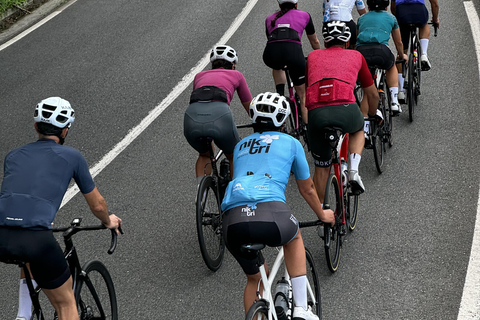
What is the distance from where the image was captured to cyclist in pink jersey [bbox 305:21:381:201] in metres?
6.67

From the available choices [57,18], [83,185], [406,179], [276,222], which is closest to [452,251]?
[406,179]

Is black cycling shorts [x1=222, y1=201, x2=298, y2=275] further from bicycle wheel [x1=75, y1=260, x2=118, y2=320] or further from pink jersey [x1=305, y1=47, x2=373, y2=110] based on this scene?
pink jersey [x1=305, y1=47, x2=373, y2=110]

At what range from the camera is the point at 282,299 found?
526cm

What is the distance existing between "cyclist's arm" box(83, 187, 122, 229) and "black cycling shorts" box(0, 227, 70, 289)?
16.6 inches

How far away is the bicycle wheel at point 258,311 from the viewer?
4566 millimetres

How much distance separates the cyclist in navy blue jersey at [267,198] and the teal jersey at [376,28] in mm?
3629

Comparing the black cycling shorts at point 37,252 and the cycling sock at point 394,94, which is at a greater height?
the black cycling shorts at point 37,252

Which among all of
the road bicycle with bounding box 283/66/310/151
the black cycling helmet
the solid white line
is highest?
the black cycling helmet

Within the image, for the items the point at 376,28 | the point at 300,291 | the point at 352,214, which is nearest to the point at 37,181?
the point at 300,291

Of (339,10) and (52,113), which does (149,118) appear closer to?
(339,10)

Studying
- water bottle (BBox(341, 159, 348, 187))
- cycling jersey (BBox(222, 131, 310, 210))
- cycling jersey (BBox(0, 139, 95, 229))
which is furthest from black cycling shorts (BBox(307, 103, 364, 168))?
cycling jersey (BBox(0, 139, 95, 229))

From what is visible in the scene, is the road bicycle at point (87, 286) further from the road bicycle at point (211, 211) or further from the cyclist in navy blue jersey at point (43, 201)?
the road bicycle at point (211, 211)

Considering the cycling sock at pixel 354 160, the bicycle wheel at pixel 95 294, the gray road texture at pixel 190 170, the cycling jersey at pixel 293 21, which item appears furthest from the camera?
the cycling jersey at pixel 293 21

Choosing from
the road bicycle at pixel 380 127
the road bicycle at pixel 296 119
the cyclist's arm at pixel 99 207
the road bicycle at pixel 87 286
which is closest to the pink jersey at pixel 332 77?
the road bicycle at pixel 380 127
